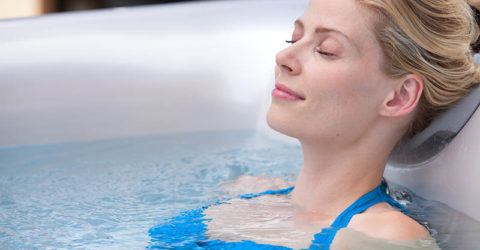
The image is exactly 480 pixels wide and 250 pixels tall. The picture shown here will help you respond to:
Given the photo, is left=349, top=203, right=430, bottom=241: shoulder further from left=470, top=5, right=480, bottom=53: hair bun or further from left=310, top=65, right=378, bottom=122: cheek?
left=470, top=5, right=480, bottom=53: hair bun

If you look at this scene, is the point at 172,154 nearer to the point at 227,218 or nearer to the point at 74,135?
the point at 74,135

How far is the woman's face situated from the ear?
0.01 m

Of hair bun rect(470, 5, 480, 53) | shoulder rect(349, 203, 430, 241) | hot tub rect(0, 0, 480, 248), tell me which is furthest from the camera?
hot tub rect(0, 0, 480, 248)

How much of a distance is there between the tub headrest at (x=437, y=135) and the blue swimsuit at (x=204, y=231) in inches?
3.7

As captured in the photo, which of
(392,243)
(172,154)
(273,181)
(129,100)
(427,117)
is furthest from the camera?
(129,100)

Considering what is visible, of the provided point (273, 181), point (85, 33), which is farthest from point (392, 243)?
point (85, 33)

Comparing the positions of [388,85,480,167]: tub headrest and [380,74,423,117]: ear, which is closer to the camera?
[380,74,423,117]: ear

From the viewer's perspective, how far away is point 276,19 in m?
1.99

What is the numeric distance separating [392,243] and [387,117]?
18 cm

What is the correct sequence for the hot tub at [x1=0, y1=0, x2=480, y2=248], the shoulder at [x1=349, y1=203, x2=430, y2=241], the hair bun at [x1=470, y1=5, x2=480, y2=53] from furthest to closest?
the hot tub at [x1=0, y1=0, x2=480, y2=248]
the hair bun at [x1=470, y1=5, x2=480, y2=53]
the shoulder at [x1=349, y1=203, x2=430, y2=241]

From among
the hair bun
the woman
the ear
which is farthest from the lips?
the hair bun

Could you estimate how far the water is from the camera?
131 centimetres

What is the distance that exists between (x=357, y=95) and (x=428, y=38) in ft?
0.38

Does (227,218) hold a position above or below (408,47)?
below
